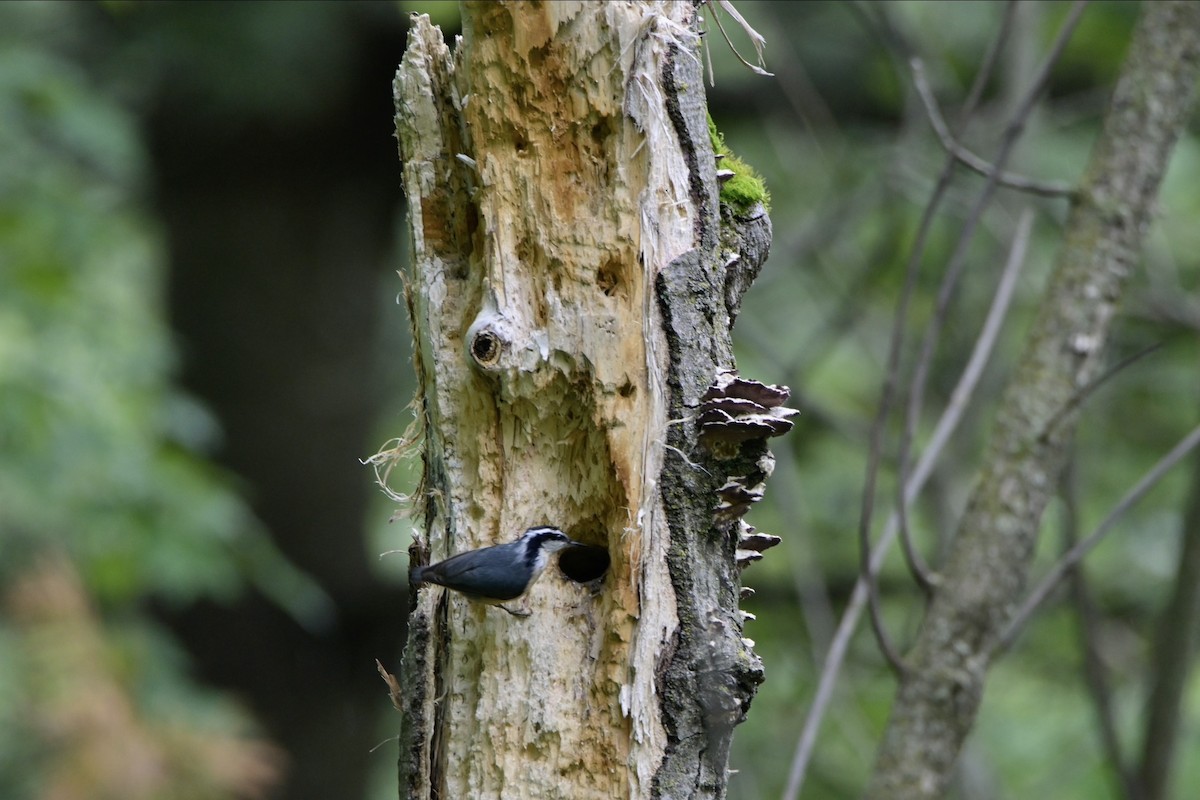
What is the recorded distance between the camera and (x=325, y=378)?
5707 mm

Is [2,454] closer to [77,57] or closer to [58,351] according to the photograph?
[58,351]

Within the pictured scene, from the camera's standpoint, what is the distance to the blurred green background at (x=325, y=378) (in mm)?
4477

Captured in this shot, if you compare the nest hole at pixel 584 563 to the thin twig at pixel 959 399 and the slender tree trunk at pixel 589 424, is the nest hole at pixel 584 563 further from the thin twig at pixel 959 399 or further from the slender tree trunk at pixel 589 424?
the thin twig at pixel 959 399

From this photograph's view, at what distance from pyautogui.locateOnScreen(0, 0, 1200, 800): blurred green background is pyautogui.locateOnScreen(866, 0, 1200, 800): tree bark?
2.52ft

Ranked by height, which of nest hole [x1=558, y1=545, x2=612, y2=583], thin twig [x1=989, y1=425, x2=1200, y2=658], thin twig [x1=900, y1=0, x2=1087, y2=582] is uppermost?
thin twig [x1=900, y1=0, x2=1087, y2=582]

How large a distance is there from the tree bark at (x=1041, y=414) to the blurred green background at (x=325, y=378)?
767 millimetres

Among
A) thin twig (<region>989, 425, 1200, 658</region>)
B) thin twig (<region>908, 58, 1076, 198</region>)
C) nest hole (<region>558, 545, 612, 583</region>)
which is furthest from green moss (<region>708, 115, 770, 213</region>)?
thin twig (<region>989, 425, 1200, 658</region>)

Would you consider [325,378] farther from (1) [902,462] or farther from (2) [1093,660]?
(2) [1093,660]

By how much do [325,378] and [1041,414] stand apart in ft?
12.5

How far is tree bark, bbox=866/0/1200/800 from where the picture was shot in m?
2.71

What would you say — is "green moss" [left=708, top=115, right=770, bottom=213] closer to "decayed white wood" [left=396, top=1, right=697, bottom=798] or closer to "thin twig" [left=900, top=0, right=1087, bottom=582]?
"decayed white wood" [left=396, top=1, right=697, bottom=798]

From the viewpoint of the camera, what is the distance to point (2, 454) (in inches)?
171

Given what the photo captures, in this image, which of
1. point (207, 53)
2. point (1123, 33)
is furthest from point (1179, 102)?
point (207, 53)

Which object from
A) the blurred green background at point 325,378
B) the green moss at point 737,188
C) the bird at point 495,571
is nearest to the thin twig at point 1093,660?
the blurred green background at point 325,378
